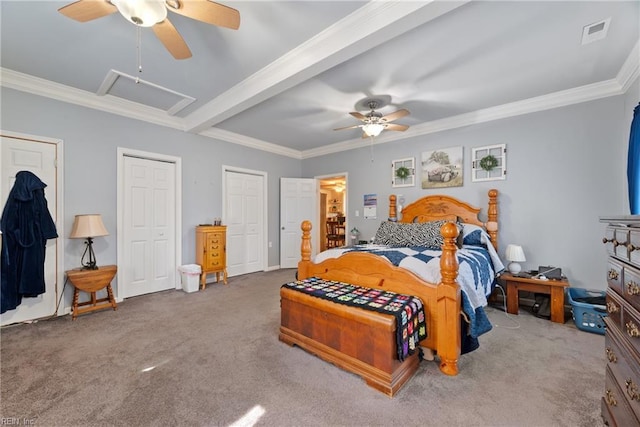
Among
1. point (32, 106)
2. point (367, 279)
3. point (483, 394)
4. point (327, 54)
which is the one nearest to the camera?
point (483, 394)

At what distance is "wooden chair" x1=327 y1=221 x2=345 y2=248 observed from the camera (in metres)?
8.35

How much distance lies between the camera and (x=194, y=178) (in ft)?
14.0

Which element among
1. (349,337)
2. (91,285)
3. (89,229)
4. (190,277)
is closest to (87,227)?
(89,229)

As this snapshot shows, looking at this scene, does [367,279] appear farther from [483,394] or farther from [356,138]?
[356,138]

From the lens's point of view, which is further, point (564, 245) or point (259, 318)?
point (564, 245)

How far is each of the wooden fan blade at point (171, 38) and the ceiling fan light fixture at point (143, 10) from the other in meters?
0.10

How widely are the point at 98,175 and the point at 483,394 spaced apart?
4.50m

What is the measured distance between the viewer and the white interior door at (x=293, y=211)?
559 centimetres

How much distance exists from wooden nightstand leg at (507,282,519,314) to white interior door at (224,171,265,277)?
4.05 metres

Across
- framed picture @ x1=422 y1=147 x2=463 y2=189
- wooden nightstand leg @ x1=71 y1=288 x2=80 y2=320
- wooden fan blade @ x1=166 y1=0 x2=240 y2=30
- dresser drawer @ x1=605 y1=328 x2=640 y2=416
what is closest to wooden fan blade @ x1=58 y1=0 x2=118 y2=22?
wooden fan blade @ x1=166 y1=0 x2=240 y2=30

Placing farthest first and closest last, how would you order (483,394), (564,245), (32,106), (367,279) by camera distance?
(564,245) < (32,106) < (367,279) < (483,394)

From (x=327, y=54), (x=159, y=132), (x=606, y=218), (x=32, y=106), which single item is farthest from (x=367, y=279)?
(x=32, y=106)

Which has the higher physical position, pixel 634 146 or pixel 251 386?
pixel 634 146

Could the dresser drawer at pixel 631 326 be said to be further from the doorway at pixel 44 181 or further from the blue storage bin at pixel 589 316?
the doorway at pixel 44 181
